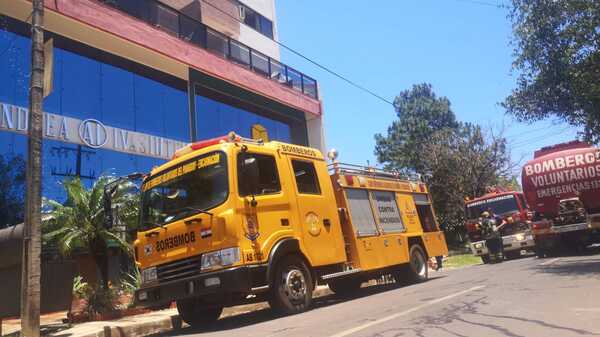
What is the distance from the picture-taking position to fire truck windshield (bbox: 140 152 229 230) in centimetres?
755

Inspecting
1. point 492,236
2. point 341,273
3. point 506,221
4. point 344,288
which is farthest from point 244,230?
point 506,221

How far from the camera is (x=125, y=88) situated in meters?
16.1

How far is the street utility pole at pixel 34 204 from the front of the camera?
7258 millimetres

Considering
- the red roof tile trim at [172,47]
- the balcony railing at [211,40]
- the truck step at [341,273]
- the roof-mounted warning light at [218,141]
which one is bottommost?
the truck step at [341,273]

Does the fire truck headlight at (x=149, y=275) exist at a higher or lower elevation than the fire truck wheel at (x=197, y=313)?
higher

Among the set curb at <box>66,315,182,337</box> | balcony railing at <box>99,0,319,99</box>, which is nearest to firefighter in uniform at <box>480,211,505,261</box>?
balcony railing at <box>99,0,319,99</box>

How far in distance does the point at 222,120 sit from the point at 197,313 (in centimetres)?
1146

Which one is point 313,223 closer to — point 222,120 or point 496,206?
point 222,120

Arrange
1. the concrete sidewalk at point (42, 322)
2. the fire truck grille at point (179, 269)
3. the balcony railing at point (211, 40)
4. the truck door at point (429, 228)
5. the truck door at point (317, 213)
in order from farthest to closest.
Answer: the balcony railing at point (211, 40)
the truck door at point (429, 228)
the concrete sidewalk at point (42, 322)
the truck door at point (317, 213)
the fire truck grille at point (179, 269)

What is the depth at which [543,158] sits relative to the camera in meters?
16.4

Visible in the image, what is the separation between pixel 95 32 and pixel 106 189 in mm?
7597

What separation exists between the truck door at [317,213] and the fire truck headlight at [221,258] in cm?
157

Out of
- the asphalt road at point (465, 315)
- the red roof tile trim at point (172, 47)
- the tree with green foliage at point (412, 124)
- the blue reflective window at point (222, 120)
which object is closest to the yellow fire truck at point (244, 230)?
the asphalt road at point (465, 315)

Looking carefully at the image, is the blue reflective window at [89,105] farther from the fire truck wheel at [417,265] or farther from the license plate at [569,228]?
the license plate at [569,228]
